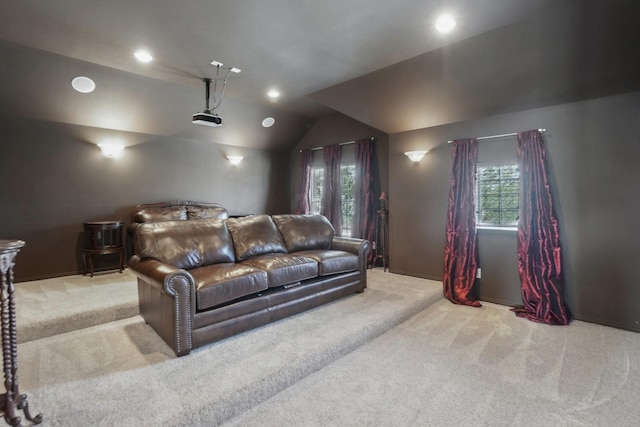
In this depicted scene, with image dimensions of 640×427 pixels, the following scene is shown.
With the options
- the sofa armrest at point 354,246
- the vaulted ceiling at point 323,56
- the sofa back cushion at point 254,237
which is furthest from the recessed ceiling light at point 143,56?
the sofa armrest at point 354,246

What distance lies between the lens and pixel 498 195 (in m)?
3.76

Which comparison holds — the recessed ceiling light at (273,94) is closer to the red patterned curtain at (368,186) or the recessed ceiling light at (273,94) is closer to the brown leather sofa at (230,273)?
the red patterned curtain at (368,186)

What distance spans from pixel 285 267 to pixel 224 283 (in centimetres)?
65

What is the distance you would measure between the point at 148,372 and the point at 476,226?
3.72 metres

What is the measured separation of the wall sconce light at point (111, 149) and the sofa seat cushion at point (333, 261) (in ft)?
10.8

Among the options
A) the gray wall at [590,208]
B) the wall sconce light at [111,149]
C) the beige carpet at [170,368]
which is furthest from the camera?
the wall sconce light at [111,149]

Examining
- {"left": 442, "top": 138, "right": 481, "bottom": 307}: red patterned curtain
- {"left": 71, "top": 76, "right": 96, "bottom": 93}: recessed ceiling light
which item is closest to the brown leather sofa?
{"left": 442, "top": 138, "right": 481, "bottom": 307}: red patterned curtain

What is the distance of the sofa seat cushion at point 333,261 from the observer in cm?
332

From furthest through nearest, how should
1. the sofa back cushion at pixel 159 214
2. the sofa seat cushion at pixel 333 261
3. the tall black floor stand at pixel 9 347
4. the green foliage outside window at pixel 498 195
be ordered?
the sofa back cushion at pixel 159 214 → the green foliage outside window at pixel 498 195 → the sofa seat cushion at pixel 333 261 → the tall black floor stand at pixel 9 347

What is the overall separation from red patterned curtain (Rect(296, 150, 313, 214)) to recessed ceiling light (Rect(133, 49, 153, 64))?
11.3ft

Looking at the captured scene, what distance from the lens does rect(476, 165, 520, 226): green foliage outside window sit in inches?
143

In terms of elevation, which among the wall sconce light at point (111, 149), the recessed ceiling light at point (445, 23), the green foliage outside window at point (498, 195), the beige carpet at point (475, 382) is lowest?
the beige carpet at point (475, 382)

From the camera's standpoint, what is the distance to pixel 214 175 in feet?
19.3

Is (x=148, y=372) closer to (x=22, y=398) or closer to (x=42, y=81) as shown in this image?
(x=22, y=398)
